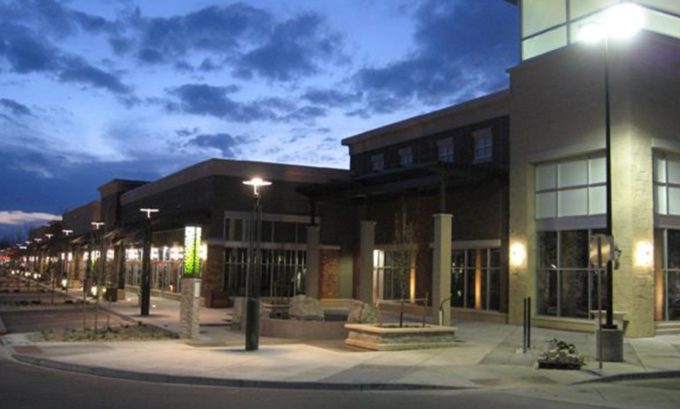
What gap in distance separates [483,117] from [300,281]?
1507cm

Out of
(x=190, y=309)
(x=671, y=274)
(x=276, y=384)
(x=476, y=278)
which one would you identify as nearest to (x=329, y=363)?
(x=276, y=384)

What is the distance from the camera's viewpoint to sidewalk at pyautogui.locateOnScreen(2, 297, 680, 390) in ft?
46.6

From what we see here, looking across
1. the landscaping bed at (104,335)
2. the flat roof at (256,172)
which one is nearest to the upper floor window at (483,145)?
the flat roof at (256,172)

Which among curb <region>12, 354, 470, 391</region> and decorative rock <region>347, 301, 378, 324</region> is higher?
decorative rock <region>347, 301, 378, 324</region>

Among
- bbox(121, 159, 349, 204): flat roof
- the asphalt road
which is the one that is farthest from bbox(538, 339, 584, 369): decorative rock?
bbox(121, 159, 349, 204): flat roof

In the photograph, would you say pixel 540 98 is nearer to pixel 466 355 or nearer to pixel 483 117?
pixel 483 117

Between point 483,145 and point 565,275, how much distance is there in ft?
27.9

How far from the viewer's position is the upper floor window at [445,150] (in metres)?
35.4

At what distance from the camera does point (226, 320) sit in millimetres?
29016

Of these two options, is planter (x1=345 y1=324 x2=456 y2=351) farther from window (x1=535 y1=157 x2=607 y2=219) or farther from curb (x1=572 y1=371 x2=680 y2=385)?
window (x1=535 y1=157 x2=607 y2=219)

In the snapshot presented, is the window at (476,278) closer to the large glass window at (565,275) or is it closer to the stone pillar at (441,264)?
the large glass window at (565,275)

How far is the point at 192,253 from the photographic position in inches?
888

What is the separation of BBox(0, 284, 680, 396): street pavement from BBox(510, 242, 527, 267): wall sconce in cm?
571

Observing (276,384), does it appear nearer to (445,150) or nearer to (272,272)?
(445,150)
